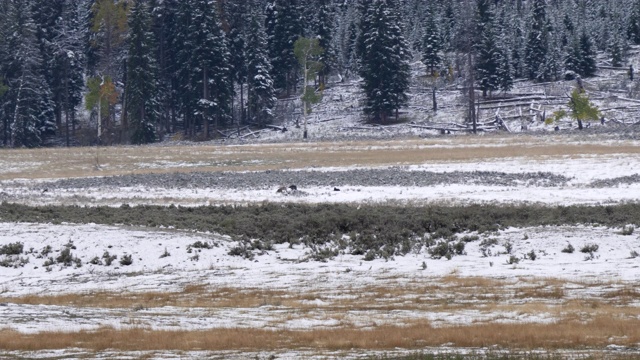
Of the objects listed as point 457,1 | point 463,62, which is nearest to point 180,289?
point 463,62

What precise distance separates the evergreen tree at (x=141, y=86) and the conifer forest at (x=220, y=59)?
5.1 inches

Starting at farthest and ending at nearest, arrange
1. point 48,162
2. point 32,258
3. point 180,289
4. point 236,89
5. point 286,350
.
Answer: point 236,89 → point 48,162 → point 32,258 → point 180,289 → point 286,350

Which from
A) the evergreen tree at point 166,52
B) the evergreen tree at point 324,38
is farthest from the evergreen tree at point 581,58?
the evergreen tree at point 166,52

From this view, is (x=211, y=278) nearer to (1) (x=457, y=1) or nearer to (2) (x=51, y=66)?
(2) (x=51, y=66)

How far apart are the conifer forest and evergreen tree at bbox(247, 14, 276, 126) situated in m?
0.15

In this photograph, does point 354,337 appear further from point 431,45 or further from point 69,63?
point 431,45

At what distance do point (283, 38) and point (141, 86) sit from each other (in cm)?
2075

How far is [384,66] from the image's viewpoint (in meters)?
84.5

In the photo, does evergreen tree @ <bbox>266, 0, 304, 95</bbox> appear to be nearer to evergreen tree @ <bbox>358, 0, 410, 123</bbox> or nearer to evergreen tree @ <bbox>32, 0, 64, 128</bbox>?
evergreen tree @ <bbox>358, 0, 410, 123</bbox>

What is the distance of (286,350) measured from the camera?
1293cm

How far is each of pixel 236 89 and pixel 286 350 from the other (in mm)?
92976

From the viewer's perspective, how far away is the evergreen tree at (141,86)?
262ft

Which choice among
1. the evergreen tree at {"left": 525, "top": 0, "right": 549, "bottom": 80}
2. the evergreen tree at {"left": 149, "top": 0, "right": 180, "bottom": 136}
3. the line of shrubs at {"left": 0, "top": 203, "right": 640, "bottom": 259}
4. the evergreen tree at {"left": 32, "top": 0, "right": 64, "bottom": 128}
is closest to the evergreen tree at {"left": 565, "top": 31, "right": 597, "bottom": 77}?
the evergreen tree at {"left": 525, "top": 0, "right": 549, "bottom": 80}

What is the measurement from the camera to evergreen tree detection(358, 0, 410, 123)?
278 ft
